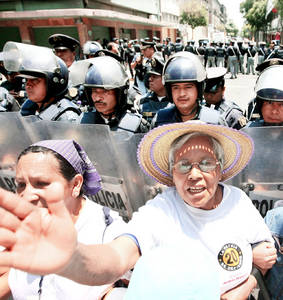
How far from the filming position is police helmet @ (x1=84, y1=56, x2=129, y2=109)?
2.54 m

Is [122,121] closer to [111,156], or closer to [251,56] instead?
[111,156]

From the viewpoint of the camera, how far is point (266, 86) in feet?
7.03

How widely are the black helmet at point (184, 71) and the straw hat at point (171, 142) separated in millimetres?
1177

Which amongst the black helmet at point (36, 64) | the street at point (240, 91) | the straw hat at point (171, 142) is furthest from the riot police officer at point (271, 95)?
the street at point (240, 91)

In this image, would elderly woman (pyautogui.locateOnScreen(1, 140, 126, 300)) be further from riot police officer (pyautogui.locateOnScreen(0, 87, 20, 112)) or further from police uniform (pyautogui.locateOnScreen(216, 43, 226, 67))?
police uniform (pyautogui.locateOnScreen(216, 43, 226, 67))

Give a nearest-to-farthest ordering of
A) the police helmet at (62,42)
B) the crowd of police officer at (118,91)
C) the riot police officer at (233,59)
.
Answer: the crowd of police officer at (118,91) → the police helmet at (62,42) → the riot police officer at (233,59)

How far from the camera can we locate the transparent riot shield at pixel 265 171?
170cm

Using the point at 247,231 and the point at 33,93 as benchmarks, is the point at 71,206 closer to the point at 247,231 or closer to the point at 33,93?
the point at 247,231

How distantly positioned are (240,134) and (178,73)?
1.30 m

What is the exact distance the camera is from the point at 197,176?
1335 millimetres

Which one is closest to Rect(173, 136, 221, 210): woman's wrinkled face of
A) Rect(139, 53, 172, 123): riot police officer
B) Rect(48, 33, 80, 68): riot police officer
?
Rect(139, 53, 172, 123): riot police officer

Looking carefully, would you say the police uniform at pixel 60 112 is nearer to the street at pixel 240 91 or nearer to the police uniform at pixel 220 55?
the street at pixel 240 91

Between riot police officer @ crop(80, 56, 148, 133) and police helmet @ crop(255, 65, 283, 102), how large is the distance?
1.02 m

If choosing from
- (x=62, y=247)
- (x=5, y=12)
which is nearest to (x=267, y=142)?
(x=62, y=247)
